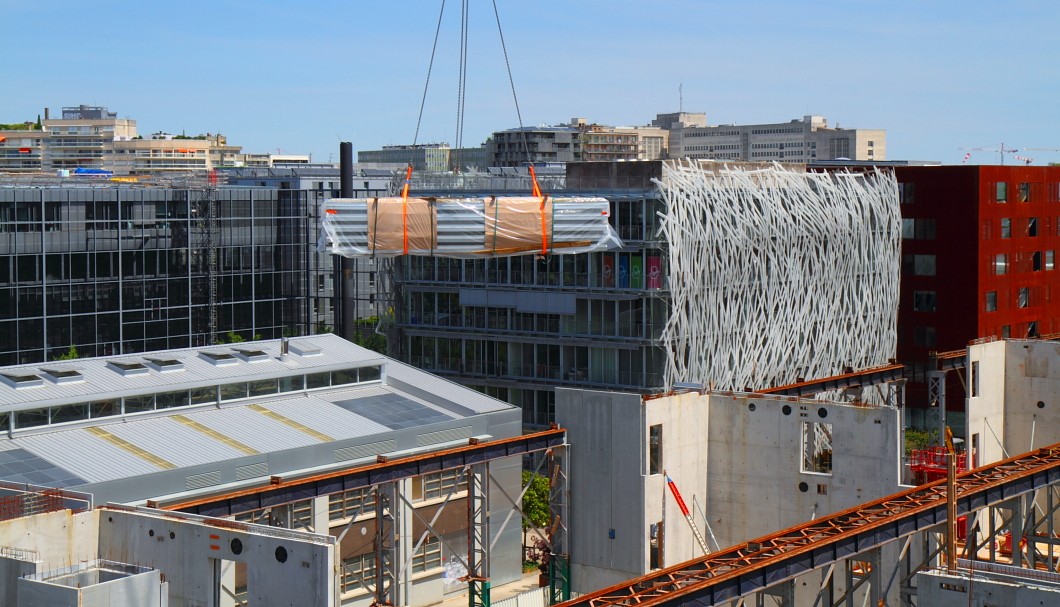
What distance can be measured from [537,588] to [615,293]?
62.0 ft

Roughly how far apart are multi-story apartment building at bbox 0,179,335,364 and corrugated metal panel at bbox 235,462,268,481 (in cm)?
4289

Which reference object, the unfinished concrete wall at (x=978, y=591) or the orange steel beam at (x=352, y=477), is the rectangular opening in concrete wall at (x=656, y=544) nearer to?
the orange steel beam at (x=352, y=477)

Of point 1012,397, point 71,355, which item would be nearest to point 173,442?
point 1012,397

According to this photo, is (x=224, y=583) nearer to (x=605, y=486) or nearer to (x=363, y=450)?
(x=363, y=450)

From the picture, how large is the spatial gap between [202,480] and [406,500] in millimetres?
6635

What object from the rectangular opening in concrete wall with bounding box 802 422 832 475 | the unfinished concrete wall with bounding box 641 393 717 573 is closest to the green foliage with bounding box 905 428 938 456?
the rectangular opening in concrete wall with bounding box 802 422 832 475

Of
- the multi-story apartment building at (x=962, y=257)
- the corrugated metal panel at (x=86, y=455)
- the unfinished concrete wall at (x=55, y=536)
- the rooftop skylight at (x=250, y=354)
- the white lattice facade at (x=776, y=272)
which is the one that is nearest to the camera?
the unfinished concrete wall at (x=55, y=536)

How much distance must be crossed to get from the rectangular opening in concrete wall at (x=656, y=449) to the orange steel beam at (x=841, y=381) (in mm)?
6603

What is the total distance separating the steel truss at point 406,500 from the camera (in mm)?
39062

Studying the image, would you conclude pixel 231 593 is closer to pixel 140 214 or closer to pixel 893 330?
pixel 893 330

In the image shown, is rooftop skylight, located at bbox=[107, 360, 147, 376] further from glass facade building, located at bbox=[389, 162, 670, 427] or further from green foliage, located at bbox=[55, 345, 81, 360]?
green foliage, located at bbox=[55, 345, 81, 360]

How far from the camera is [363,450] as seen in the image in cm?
4838

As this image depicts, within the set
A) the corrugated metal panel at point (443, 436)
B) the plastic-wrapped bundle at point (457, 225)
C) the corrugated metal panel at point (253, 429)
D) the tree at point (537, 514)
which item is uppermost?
the plastic-wrapped bundle at point (457, 225)

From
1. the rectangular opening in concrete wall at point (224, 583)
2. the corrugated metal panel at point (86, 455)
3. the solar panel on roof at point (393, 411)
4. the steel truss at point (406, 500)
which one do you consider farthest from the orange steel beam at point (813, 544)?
the solar panel on roof at point (393, 411)
